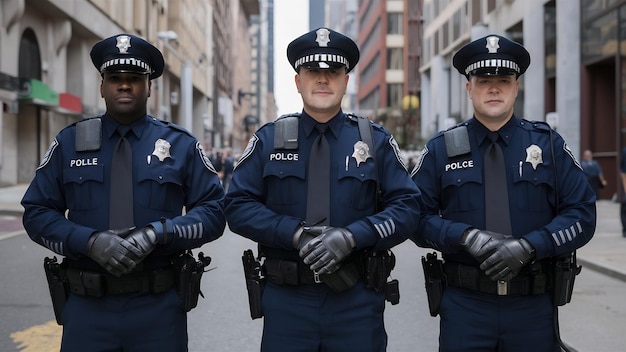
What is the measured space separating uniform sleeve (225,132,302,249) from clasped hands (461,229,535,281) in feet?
2.71

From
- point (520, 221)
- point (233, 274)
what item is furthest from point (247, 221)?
point (233, 274)

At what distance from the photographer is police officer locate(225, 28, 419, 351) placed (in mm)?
3271

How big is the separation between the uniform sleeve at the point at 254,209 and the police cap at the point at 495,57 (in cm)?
113

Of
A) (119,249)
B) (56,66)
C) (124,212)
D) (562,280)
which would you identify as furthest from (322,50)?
(56,66)

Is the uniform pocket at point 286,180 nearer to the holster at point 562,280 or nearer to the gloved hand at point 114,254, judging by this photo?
the gloved hand at point 114,254

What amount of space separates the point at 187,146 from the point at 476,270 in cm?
154

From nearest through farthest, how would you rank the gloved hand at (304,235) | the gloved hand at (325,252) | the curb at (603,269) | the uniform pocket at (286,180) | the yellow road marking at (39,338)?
the gloved hand at (325,252) < the gloved hand at (304,235) < the uniform pocket at (286,180) < the yellow road marking at (39,338) < the curb at (603,269)

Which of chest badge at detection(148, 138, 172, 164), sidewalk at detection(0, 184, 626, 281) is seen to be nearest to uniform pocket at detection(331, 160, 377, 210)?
chest badge at detection(148, 138, 172, 164)

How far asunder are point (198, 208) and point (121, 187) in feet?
1.24

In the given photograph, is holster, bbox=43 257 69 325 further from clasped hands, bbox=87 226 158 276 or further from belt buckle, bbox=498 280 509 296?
belt buckle, bbox=498 280 509 296

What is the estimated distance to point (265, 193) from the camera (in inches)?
139

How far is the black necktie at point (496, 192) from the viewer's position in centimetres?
353

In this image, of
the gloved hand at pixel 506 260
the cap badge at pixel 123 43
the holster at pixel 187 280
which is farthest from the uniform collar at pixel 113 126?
the gloved hand at pixel 506 260

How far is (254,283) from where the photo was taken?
3416 millimetres
